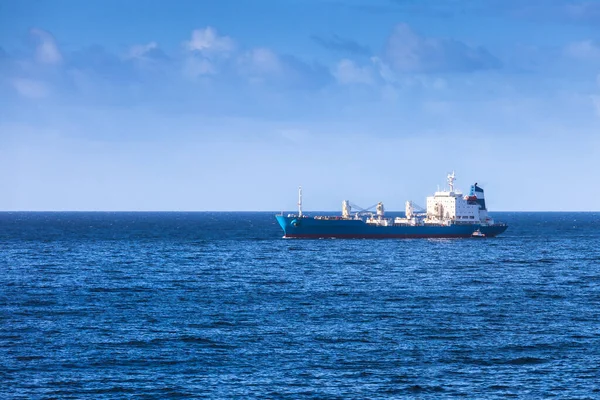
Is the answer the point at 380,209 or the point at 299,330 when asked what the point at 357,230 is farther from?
the point at 299,330

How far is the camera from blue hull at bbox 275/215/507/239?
158m

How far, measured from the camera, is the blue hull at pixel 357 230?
158250 mm

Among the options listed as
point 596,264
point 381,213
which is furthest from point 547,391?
→ point 381,213

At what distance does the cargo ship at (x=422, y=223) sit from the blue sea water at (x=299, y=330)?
53.4m

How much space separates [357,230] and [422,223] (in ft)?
45.8

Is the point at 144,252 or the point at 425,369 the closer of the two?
the point at 425,369

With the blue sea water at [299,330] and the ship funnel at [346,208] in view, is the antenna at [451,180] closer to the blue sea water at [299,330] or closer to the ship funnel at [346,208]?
the ship funnel at [346,208]

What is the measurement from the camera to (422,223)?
165 meters

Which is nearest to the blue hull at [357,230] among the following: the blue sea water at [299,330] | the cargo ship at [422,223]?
the cargo ship at [422,223]

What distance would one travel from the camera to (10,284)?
81062mm

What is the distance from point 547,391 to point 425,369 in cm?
650

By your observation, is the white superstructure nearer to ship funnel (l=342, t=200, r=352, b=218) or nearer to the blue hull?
the blue hull

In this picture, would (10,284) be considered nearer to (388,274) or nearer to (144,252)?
(388,274)

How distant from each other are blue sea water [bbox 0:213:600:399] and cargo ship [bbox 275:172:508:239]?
53386mm
